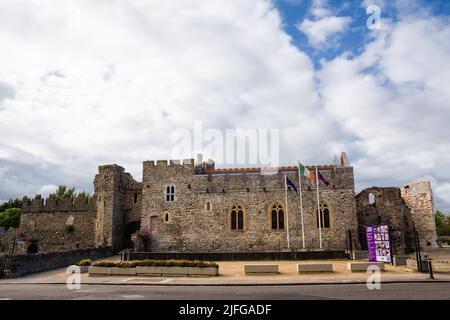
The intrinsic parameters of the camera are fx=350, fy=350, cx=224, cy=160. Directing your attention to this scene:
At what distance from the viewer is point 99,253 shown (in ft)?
97.7

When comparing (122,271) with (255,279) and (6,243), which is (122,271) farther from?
(6,243)

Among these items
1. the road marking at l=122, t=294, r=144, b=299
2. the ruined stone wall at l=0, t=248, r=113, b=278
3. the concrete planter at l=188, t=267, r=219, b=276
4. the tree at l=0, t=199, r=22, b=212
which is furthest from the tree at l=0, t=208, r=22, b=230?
the road marking at l=122, t=294, r=144, b=299

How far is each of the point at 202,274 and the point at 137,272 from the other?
3.72 metres

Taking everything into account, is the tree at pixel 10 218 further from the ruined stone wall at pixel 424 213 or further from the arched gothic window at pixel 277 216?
the ruined stone wall at pixel 424 213

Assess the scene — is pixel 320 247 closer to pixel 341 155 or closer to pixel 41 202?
pixel 341 155

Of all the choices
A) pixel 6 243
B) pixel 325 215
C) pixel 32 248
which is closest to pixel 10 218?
pixel 6 243

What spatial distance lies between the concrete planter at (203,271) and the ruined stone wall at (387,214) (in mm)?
18247

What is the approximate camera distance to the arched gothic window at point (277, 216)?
31.5m

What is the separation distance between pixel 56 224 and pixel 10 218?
21668 mm

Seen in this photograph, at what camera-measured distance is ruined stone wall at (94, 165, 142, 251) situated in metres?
34.0

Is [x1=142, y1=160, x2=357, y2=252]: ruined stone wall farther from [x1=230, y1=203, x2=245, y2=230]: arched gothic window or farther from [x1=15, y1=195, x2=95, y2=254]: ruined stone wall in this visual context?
[x1=15, y1=195, x2=95, y2=254]: ruined stone wall

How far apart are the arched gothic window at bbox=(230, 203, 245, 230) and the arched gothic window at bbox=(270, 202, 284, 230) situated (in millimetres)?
2705

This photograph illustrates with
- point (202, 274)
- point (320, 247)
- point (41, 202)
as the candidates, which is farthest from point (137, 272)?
point (41, 202)

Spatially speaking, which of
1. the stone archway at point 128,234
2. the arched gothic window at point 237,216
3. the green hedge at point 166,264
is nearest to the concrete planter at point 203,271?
the green hedge at point 166,264
